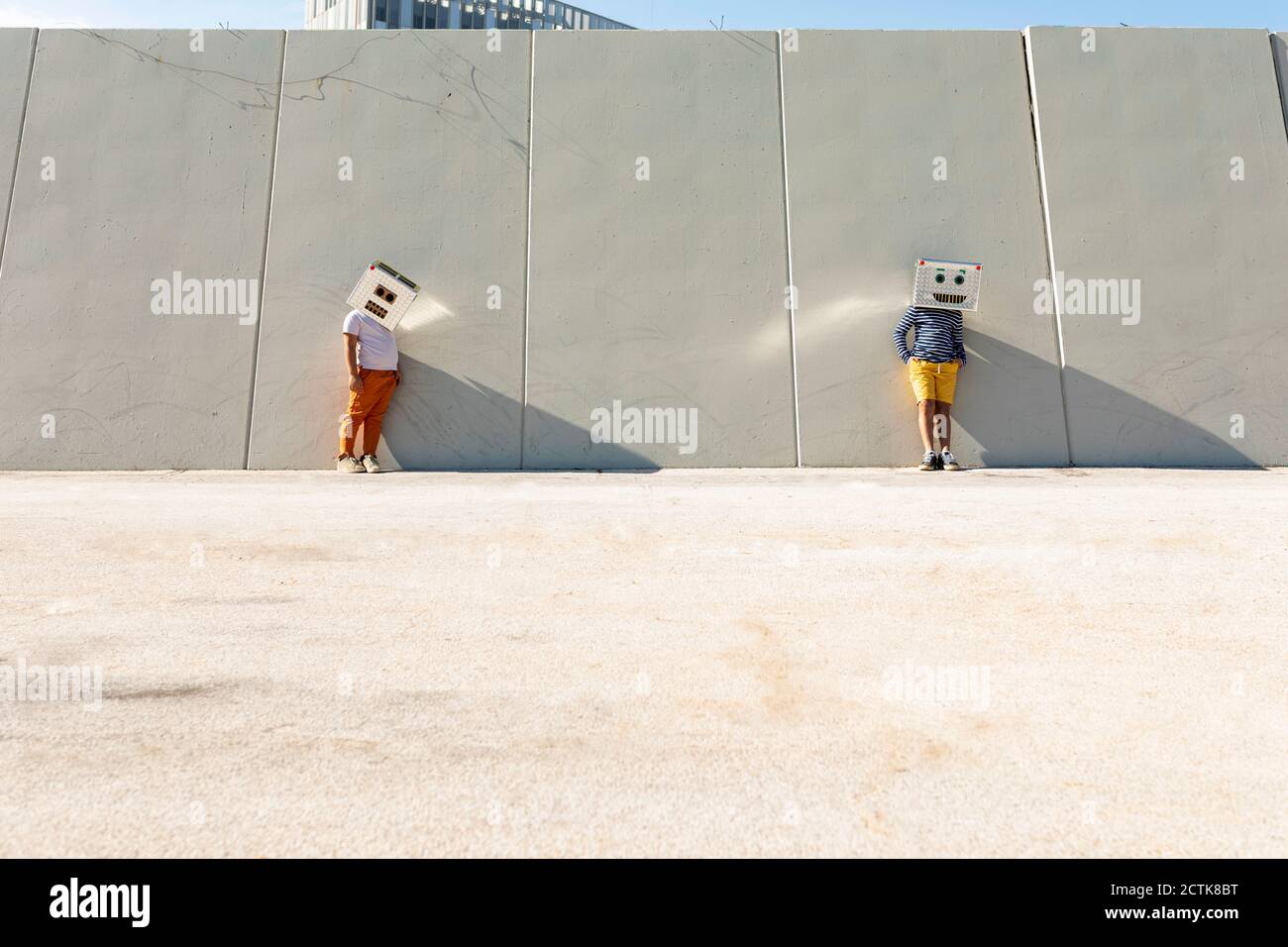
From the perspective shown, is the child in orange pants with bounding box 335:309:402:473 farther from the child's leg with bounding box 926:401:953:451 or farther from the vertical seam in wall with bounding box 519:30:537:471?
the child's leg with bounding box 926:401:953:451

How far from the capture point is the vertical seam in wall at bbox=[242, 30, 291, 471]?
676 centimetres

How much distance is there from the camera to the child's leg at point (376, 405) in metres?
6.48

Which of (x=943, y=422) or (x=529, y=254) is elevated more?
(x=529, y=254)

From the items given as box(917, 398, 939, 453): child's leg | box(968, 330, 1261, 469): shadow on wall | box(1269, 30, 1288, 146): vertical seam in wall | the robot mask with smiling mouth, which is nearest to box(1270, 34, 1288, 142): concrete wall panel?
box(1269, 30, 1288, 146): vertical seam in wall

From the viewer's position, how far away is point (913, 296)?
6.66m

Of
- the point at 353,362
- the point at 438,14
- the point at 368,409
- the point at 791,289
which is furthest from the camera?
the point at 438,14

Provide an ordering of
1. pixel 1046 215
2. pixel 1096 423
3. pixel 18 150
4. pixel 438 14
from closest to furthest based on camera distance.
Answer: pixel 1096 423, pixel 1046 215, pixel 18 150, pixel 438 14

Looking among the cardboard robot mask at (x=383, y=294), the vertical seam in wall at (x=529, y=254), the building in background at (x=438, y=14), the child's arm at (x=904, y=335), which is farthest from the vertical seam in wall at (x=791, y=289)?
the building in background at (x=438, y=14)

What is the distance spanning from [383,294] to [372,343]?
1.40 feet

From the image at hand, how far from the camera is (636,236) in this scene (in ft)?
22.8

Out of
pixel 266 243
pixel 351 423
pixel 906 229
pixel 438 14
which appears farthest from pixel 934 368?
pixel 438 14

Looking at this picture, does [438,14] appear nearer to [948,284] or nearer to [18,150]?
[18,150]
